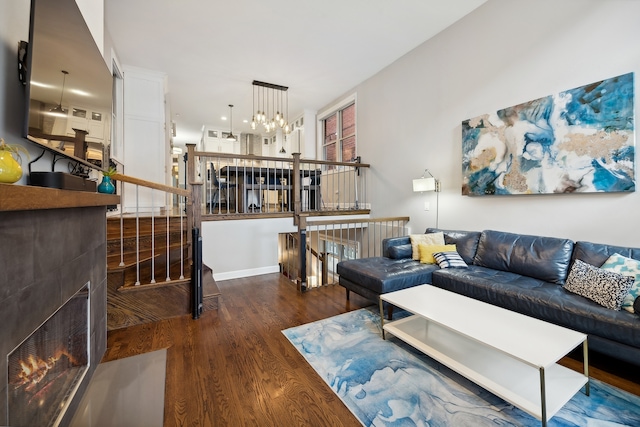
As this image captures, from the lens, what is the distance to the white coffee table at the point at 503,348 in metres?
1.36

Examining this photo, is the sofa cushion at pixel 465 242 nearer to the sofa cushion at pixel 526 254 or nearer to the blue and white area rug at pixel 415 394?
the sofa cushion at pixel 526 254

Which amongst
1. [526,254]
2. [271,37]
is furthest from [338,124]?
[526,254]

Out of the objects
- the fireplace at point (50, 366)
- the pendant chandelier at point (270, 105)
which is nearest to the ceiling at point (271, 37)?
the pendant chandelier at point (270, 105)

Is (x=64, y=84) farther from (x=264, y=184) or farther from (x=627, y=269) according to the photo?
(x=627, y=269)

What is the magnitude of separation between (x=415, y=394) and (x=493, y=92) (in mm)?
3378

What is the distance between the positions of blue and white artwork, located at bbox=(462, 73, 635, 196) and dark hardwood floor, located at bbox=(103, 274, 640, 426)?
158 centimetres

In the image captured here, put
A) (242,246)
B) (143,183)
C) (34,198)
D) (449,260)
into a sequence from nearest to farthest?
(34,198) → (143,183) → (449,260) → (242,246)

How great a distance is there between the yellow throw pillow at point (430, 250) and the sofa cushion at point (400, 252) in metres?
0.20

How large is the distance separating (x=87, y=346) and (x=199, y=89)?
5.40m

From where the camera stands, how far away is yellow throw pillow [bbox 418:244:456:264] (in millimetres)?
3154

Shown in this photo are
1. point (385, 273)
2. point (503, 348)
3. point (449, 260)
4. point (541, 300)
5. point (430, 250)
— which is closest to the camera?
point (503, 348)

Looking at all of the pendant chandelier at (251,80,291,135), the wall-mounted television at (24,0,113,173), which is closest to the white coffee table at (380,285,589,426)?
the wall-mounted television at (24,0,113,173)

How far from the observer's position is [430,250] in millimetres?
3203

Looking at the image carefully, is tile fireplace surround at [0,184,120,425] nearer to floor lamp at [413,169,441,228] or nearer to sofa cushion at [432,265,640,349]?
sofa cushion at [432,265,640,349]
